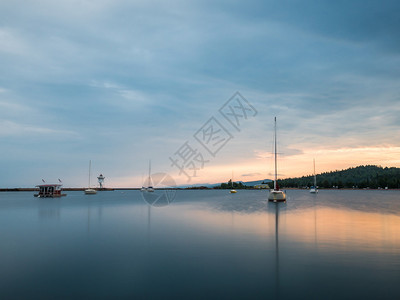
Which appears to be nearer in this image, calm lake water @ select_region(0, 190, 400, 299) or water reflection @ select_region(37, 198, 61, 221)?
calm lake water @ select_region(0, 190, 400, 299)

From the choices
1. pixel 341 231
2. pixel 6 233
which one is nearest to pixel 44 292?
pixel 6 233

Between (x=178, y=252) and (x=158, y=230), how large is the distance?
12.4m

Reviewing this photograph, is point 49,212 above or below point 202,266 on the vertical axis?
below

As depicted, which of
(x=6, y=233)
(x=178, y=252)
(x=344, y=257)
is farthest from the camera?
(x=6, y=233)

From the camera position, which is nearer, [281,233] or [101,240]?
[101,240]

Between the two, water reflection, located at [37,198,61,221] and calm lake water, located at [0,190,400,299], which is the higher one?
calm lake water, located at [0,190,400,299]

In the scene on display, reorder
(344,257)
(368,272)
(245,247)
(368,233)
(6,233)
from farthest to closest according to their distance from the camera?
(6,233), (368,233), (245,247), (344,257), (368,272)

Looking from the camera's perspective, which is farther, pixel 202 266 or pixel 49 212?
pixel 49 212

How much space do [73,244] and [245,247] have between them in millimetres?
14937

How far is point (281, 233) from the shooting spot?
31.1 meters

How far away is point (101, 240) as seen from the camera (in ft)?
88.7

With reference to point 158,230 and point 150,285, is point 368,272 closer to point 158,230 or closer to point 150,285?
point 150,285

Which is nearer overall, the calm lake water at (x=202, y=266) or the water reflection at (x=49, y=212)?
the calm lake water at (x=202, y=266)

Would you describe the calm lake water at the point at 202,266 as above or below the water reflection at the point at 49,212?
above
